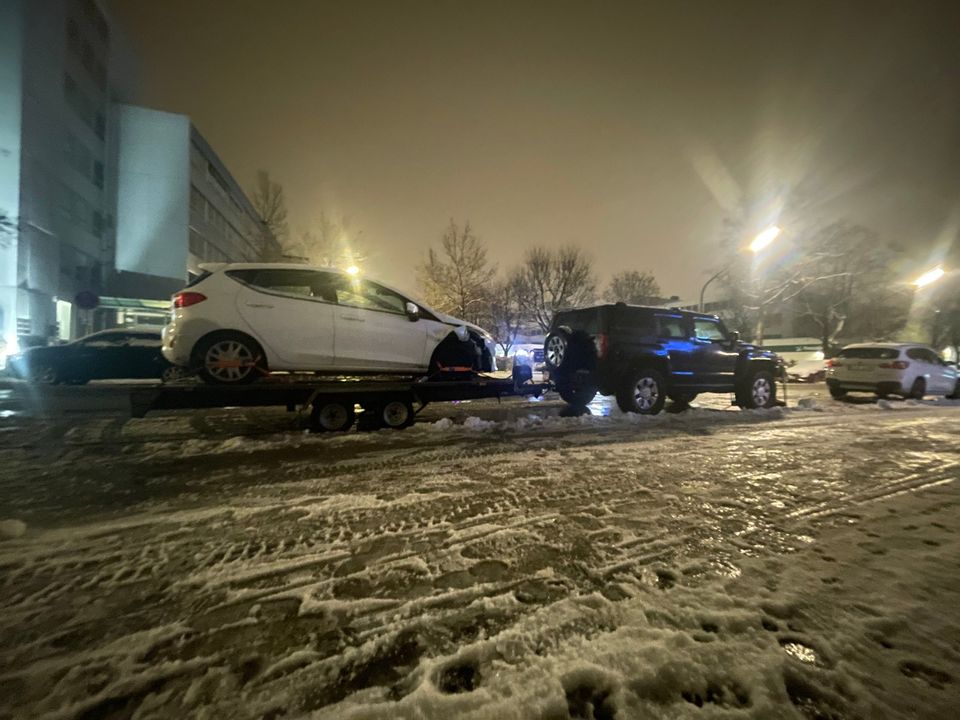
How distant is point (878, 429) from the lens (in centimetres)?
739

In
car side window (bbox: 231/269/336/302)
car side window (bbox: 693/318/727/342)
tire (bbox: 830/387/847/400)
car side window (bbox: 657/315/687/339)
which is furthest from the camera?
tire (bbox: 830/387/847/400)

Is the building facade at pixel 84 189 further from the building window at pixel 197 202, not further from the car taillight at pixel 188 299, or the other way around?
the car taillight at pixel 188 299

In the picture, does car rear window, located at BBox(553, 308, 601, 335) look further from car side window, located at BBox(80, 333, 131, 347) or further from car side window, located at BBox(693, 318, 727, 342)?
car side window, located at BBox(80, 333, 131, 347)

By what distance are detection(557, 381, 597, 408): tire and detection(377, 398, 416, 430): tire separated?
3131 mm

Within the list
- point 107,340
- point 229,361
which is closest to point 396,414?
point 229,361

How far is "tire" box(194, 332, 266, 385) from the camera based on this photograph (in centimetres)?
560

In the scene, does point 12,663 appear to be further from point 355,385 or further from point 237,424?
point 237,424

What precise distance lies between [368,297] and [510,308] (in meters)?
31.8

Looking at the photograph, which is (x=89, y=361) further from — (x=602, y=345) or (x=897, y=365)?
(x=897, y=365)

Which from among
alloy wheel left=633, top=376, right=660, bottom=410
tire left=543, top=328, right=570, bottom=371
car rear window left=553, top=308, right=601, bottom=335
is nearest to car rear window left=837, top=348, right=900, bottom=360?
alloy wheel left=633, top=376, right=660, bottom=410

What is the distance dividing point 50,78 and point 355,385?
31.0m

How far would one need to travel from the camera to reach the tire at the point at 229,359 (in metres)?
5.60

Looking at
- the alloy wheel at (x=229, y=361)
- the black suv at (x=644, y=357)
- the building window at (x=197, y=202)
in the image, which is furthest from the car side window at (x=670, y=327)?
the building window at (x=197, y=202)

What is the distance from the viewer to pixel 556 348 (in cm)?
855
